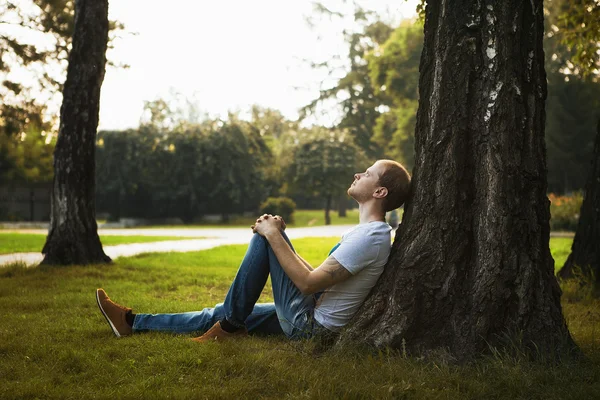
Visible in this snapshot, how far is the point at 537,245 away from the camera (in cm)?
369

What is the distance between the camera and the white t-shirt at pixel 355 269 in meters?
3.78

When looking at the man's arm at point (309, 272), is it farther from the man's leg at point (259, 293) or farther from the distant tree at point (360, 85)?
the distant tree at point (360, 85)

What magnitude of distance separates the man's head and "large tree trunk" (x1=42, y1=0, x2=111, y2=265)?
644 cm

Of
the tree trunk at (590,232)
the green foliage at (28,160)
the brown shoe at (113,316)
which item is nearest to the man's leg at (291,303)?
the brown shoe at (113,316)

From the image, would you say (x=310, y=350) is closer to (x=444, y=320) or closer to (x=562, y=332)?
(x=444, y=320)

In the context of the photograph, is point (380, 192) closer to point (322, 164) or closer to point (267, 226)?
point (267, 226)

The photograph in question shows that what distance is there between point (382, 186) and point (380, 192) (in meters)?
0.05

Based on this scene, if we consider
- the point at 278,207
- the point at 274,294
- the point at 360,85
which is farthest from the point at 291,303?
the point at 360,85

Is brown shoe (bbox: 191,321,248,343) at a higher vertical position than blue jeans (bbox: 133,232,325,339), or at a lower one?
lower

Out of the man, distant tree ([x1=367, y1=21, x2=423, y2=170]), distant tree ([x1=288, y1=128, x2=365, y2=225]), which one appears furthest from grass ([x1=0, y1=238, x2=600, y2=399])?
distant tree ([x1=367, y1=21, x2=423, y2=170])

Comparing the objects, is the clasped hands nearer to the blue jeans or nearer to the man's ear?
the blue jeans

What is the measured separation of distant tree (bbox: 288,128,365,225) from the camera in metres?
33.9

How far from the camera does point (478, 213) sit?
3.73m

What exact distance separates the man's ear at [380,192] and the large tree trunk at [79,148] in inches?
256
